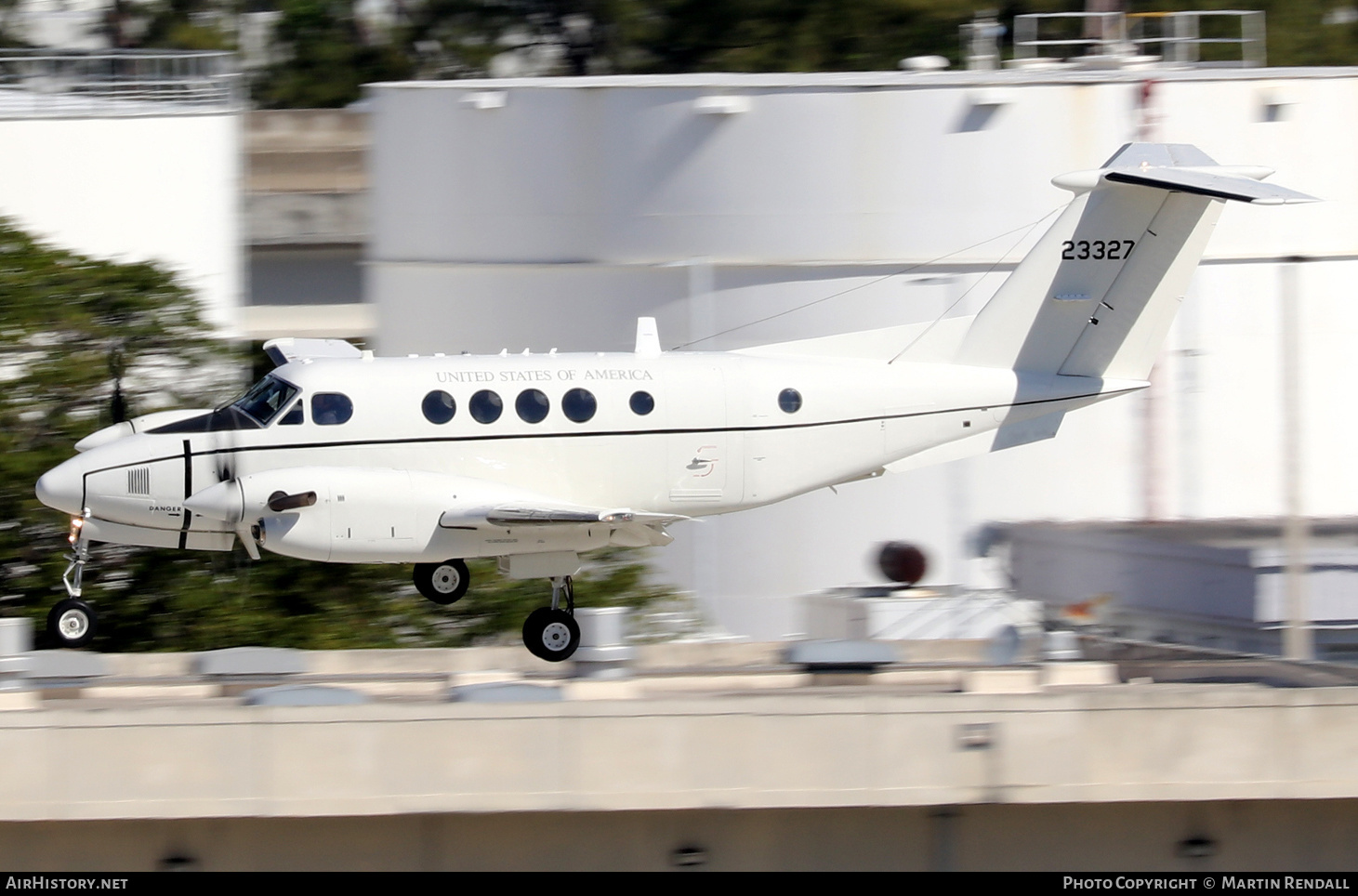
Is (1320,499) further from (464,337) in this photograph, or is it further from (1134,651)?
(464,337)

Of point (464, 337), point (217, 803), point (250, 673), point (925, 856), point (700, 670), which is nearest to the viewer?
point (217, 803)

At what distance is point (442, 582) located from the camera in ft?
61.3

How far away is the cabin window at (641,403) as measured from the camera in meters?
17.1

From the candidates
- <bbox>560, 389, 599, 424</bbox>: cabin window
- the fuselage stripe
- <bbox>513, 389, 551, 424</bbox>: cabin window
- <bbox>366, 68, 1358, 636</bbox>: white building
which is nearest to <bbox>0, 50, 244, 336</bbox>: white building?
<bbox>366, 68, 1358, 636</bbox>: white building

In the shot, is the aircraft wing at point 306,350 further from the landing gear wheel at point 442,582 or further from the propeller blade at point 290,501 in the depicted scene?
the landing gear wheel at point 442,582

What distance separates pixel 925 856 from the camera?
1398 centimetres

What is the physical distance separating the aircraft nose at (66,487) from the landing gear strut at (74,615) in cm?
23

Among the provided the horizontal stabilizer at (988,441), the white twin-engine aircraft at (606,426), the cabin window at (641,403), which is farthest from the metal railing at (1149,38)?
the cabin window at (641,403)

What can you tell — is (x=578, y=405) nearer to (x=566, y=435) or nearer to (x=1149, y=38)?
(x=566, y=435)

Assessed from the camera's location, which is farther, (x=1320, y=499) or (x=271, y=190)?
(x=271, y=190)

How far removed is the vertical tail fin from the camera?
59.9 ft

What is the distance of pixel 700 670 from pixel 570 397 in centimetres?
326
